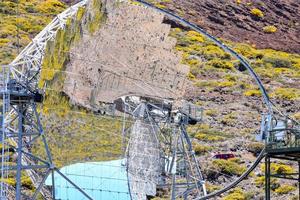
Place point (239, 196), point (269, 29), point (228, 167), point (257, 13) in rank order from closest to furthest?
point (239, 196)
point (228, 167)
point (269, 29)
point (257, 13)

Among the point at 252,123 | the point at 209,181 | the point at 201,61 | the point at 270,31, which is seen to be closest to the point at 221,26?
the point at 270,31

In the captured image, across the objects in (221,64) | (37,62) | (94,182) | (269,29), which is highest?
(269,29)

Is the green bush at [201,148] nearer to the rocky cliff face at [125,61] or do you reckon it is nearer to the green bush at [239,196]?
the green bush at [239,196]

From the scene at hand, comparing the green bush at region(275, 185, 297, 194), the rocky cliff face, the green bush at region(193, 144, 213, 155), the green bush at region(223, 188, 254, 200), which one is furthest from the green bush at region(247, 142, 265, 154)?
the rocky cliff face

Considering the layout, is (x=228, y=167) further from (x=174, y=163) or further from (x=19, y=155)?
(x=19, y=155)

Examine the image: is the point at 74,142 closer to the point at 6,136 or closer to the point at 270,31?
the point at 6,136

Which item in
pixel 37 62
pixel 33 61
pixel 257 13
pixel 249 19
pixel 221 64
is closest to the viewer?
pixel 37 62

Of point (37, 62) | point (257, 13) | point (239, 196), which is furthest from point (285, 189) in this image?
point (257, 13)

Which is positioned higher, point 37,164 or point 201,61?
point 201,61

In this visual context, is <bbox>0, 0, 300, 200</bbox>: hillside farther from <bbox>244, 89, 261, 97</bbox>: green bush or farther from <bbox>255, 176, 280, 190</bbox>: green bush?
<bbox>255, 176, 280, 190</bbox>: green bush
